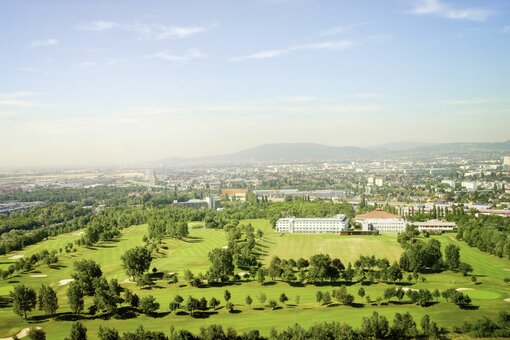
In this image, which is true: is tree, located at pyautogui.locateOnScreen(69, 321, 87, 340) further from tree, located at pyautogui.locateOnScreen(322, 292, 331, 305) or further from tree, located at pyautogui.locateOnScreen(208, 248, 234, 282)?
tree, located at pyautogui.locateOnScreen(322, 292, 331, 305)

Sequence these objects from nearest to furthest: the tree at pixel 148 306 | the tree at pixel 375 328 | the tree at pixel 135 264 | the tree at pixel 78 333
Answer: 1. the tree at pixel 78 333
2. the tree at pixel 375 328
3. the tree at pixel 148 306
4. the tree at pixel 135 264

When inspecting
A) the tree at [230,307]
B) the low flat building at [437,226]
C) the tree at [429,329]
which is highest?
the tree at [429,329]

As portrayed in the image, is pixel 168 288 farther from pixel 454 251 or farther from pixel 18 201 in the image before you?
pixel 18 201

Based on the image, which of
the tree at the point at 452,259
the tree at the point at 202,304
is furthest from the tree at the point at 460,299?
the tree at the point at 202,304

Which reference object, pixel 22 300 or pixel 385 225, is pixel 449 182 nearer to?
pixel 385 225

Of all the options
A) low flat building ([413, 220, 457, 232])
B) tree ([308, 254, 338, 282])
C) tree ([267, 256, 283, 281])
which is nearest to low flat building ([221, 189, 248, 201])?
low flat building ([413, 220, 457, 232])

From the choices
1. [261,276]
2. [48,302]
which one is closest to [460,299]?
[261,276]

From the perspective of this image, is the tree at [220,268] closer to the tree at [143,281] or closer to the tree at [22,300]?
the tree at [143,281]
